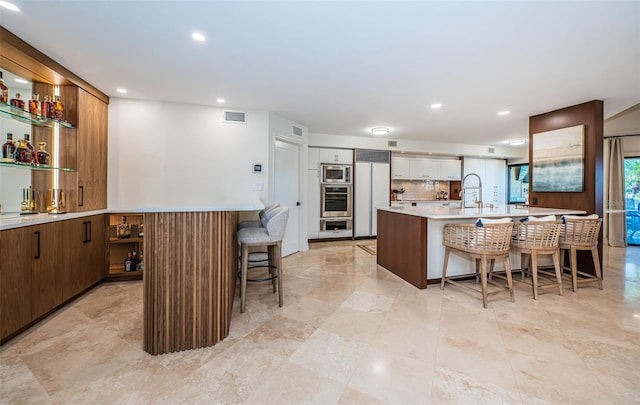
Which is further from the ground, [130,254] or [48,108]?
[48,108]

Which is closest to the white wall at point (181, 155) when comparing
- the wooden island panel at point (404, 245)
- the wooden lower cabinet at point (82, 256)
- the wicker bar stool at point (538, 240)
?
the wooden lower cabinet at point (82, 256)

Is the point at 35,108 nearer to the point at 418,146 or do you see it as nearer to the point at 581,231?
the point at 581,231

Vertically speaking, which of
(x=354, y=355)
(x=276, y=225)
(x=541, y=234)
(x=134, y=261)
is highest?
(x=276, y=225)

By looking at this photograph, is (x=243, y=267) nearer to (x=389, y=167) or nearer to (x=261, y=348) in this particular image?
(x=261, y=348)

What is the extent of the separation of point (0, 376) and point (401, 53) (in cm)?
368

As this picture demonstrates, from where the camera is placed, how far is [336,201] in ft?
19.5

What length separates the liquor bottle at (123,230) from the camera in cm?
340

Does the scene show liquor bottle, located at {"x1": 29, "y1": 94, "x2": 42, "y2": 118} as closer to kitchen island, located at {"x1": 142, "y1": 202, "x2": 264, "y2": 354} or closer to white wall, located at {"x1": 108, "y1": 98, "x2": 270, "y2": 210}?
white wall, located at {"x1": 108, "y1": 98, "x2": 270, "y2": 210}

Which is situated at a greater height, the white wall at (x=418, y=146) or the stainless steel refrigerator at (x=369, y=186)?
the white wall at (x=418, y=146)

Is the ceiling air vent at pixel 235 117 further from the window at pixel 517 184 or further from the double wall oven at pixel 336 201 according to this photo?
the window at pixel 517 184

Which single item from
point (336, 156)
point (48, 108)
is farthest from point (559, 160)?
point (48, 108)

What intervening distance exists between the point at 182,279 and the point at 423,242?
8.11ft

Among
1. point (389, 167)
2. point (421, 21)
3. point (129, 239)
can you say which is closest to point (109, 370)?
point (129, 239)

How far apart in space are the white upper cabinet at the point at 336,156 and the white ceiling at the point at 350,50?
6.82 ft
